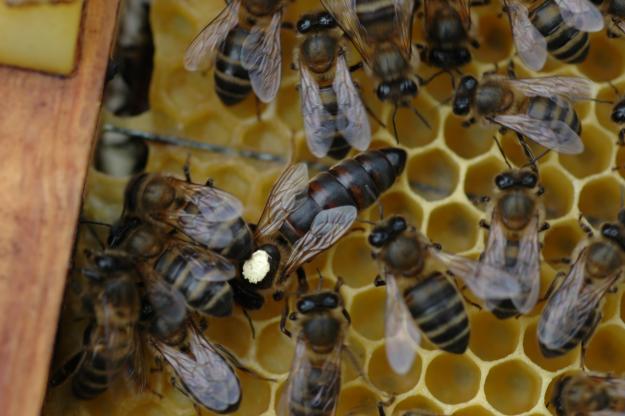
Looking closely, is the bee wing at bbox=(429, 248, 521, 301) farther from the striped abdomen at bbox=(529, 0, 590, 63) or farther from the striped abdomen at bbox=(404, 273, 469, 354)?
the striped abdomen at bbox=(529, 0, 590, 63)

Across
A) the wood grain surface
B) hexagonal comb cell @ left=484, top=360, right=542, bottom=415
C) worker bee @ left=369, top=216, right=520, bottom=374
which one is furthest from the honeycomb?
the wood grain surface

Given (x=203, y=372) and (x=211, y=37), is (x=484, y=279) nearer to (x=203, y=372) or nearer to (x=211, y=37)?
(x=203, y=372)

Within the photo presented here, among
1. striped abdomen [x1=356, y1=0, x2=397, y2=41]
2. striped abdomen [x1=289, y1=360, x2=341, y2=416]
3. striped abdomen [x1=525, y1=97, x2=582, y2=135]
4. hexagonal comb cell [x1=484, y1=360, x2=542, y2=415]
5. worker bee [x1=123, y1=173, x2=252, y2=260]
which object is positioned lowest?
hexagonal comb cell [x1=484, y1=360, x2=542, y2=415]

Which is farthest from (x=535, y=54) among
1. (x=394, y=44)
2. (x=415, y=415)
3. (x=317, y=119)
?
(x=415, y=415)

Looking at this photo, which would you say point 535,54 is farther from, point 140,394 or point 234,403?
point 140,394

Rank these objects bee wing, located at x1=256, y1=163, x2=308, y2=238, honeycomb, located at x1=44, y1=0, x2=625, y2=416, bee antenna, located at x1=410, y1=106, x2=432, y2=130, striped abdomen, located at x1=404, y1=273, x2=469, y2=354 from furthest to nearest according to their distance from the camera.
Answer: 1. bee antenna, located at x1=410, y1=106, x2=432, y2=130
2. honeycomb, located at x1=44, y1=0, x2=625, y2=416
3. bee wing, located at x1=256, y1=163, x2=308, y2=238
4. striped abdomen, located at x1=404, y1=273, x2=469, y2=354
